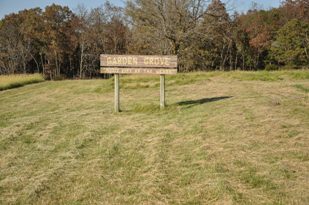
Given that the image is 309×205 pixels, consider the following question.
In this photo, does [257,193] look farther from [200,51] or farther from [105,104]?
[200,51]

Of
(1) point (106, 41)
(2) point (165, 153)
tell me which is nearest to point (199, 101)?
(2) point (165, 153)

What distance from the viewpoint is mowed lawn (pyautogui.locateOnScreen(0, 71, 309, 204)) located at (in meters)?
3.62

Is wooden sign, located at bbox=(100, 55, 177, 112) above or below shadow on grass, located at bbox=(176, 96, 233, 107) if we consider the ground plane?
above

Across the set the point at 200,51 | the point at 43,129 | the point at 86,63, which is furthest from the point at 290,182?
the point at 86,63

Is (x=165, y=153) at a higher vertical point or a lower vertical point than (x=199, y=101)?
lower

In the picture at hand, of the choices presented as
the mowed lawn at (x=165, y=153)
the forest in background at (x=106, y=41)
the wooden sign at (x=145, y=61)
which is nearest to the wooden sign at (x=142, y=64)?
the wooden sign at (x=145, y=61)

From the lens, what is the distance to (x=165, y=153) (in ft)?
16.1

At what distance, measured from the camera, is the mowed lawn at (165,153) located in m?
3.62

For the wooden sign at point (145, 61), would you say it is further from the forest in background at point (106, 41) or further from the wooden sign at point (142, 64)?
the forest in background at point (106, 41)

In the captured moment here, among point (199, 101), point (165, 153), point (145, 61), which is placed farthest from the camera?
point (199, 101)

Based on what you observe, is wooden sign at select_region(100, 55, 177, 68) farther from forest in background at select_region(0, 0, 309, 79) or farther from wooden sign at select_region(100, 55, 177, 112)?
forest in background at select_region(0, 0, 309, 79)

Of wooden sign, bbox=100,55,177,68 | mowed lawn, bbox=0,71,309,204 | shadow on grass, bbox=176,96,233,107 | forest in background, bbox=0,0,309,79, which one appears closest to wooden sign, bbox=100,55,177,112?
wooden sign, bbox=100,55,177,68

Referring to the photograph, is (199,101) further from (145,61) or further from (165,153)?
(165,153)

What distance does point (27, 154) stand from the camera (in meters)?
5.17
